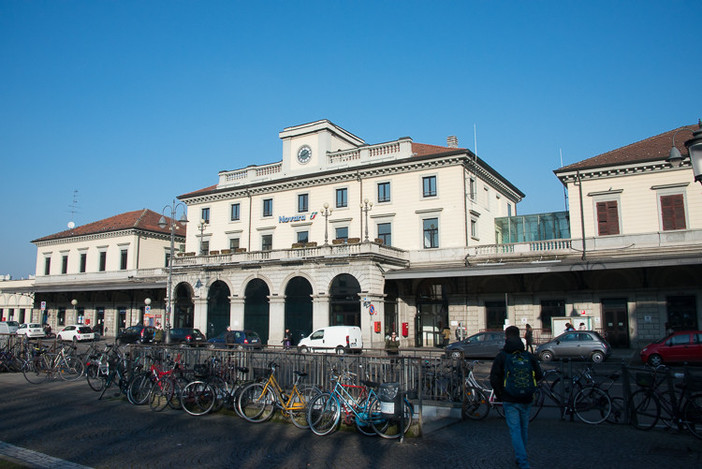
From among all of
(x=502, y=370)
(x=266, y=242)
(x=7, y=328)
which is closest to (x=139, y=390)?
(x=502, y=370)

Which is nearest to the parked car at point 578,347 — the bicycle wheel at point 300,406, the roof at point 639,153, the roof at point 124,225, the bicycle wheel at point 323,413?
the roof at point 639,153

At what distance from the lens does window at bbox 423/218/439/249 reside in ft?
120

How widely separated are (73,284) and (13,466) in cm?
5234

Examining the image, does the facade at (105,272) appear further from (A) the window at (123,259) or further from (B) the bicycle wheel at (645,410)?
(B) the bicycle wheel at (645,410)

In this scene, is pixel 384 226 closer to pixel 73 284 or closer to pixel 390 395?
pixel 390 395

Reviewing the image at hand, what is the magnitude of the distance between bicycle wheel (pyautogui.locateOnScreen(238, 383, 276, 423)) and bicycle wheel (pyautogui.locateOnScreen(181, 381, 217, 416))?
3.35 ft

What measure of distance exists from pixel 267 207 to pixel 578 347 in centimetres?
2708

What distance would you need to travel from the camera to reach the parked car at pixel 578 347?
23125mm

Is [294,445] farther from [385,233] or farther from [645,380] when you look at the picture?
[385,233]

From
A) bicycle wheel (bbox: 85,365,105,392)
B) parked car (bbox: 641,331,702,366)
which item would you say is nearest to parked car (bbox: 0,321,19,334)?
bicycle wheel (bbox: 85,365,105,392)

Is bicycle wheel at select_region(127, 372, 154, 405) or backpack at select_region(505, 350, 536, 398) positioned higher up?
backpack at select_region(505, 350, 536, 398)

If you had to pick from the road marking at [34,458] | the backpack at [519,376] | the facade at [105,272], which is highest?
the facade at [105,272]

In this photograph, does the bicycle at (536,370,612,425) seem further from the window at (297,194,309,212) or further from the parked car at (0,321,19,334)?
the parked car at (0,321,19,334)

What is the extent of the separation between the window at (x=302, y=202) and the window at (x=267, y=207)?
2607mm
